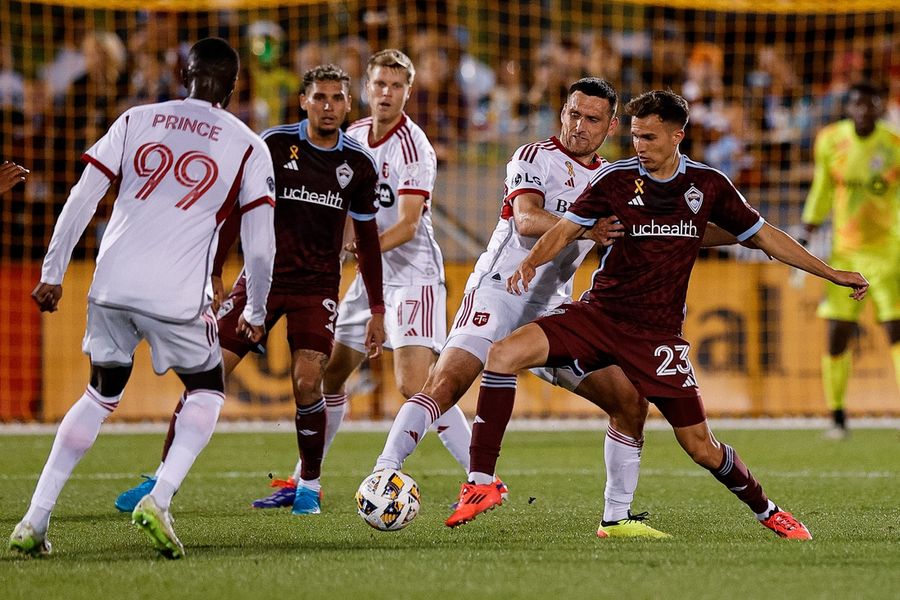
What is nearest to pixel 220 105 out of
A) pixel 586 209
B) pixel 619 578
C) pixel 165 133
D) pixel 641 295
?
pixel 165 133

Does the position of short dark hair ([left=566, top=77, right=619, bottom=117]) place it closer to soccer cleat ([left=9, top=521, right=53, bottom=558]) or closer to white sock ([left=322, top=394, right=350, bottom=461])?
white sock ([left=322, top=394, right=350, bottom=461])

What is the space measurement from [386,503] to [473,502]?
356mm

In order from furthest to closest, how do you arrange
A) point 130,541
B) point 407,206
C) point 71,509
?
point 407,206 → point 71,509 → point 130,541

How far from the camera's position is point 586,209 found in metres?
5.71

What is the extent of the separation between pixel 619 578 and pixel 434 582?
64cm

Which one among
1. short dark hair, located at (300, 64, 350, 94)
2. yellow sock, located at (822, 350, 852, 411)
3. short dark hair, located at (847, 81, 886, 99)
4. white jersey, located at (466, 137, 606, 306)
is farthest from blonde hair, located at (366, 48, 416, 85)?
yellow sock, located at (822, 350, 852, 411)

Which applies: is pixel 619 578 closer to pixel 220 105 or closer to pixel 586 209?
pixel 586 209

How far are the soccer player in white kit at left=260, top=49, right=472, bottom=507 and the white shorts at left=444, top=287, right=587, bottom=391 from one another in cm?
92

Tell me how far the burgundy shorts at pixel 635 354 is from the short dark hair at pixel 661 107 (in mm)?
843

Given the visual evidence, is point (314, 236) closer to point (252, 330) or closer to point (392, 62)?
point (392, 62)

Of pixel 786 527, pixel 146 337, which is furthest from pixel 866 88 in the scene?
pixel 146 337

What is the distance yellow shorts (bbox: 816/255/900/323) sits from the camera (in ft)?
36.3

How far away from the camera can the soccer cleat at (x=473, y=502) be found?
217 inches

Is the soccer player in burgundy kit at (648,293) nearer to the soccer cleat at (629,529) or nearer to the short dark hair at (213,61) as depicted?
the soccer cleat at (629,529)
